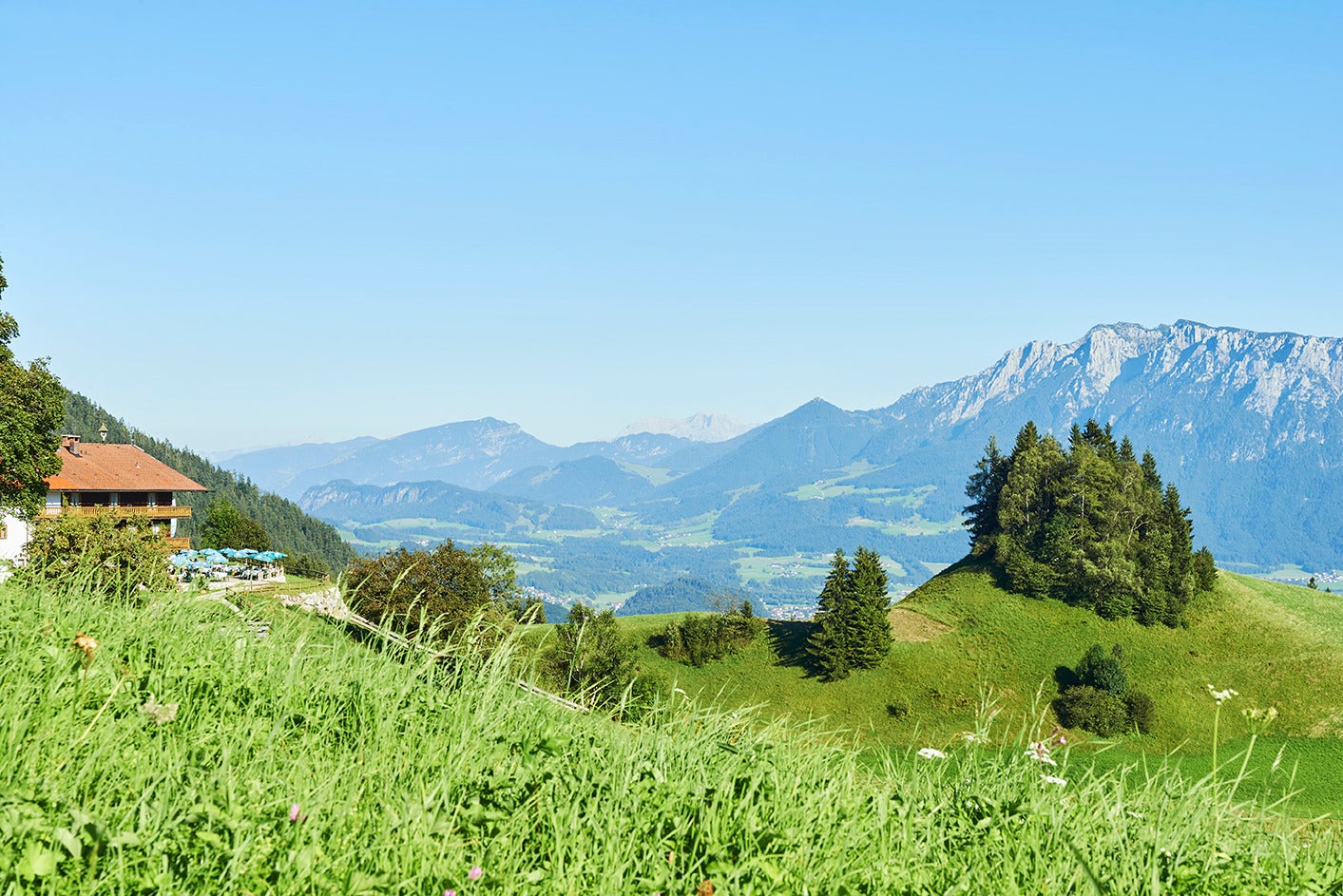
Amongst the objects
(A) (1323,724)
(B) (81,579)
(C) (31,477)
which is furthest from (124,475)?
(A) (1323,724)

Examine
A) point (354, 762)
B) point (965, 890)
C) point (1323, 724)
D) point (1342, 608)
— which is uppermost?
point (354, 762)

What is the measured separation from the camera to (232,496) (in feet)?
550

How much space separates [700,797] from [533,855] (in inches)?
36.6

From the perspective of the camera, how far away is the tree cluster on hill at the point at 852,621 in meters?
60.9

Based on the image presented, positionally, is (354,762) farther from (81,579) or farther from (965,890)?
(81,579)

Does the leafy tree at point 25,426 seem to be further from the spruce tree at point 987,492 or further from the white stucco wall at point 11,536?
the spruce tree at point 987,492

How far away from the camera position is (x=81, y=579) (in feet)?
27.6

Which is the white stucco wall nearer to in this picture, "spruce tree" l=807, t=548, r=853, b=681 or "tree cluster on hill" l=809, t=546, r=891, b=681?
"spruce tree" l=807, t=548, r=853, b=681

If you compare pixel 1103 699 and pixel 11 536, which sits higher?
pixel 11 536

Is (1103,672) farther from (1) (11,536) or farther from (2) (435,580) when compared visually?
(1) (11,536)

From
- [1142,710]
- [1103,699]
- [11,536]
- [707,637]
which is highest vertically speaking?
[11,536]

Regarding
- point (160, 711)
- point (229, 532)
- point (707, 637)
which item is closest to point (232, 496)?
point (229, 532)

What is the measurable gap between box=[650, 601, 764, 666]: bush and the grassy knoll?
1001 millimetres

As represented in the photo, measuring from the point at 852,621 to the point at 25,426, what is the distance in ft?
160
